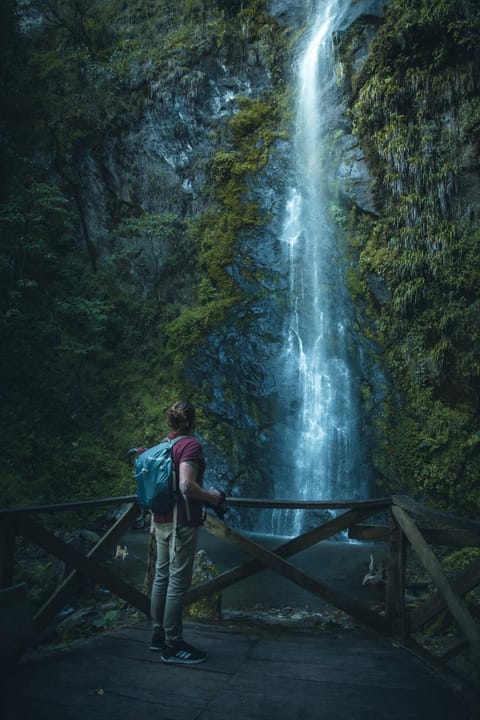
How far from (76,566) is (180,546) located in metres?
1.17

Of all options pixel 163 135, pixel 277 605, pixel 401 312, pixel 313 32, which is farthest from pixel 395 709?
pixel 313 32

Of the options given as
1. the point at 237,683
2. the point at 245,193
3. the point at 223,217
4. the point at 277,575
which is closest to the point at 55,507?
the point at 237,683

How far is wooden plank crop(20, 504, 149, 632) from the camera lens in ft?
12.1

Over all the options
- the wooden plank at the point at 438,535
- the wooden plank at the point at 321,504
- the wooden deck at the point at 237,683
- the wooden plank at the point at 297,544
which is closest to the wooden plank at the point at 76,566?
the wooden deck at the point at 237,683

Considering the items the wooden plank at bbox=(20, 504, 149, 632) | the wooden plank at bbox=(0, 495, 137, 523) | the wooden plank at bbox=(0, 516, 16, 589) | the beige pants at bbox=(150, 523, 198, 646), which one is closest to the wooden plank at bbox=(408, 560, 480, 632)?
the beige pants at bbox=(150, 523, 198, 646)

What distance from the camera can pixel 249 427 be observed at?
14.1 meters

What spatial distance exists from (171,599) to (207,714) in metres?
0.78

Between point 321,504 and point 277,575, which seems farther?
point 277,575

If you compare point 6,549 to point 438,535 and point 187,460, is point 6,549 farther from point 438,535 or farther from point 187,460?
point 438,535

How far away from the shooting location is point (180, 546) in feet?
10.7

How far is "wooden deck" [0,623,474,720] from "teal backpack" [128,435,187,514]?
1.04 meters

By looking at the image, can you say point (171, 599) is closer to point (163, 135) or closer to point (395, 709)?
point (395, 709)

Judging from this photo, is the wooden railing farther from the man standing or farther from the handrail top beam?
the man standing

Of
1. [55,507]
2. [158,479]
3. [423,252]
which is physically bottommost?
[55,507]
